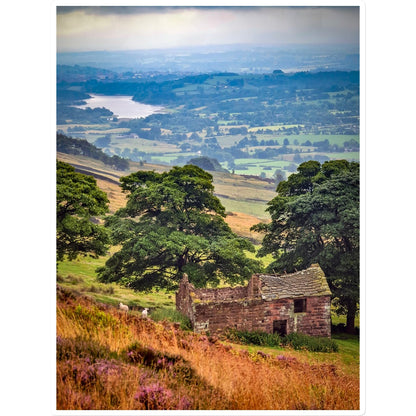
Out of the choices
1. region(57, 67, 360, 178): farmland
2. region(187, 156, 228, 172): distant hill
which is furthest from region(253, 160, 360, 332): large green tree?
region(187, 156, 228, 172): distant hill

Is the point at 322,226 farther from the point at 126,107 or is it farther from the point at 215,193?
the point at 126,107

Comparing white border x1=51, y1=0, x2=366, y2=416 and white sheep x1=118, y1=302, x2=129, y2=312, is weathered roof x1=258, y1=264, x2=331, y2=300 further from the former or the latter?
white sheep x1=118, y1=302, x2=129, y2=312

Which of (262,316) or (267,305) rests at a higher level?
(267,305)

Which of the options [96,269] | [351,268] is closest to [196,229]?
[96,269]

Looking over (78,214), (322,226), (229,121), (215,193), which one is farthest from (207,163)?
(78,214)

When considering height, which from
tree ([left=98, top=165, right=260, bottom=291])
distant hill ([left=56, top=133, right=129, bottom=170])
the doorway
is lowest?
the doorway

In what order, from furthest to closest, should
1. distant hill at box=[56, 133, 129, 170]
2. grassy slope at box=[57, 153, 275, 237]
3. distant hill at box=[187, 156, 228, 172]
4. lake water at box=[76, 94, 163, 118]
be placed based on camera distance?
lake water at box=[76, 94, 163, 118], distant hill at box=[187, 156, 228, 172], grassy slope at box=[57, 153, 275, 237], distant hill at box=[56, 133, 129, 170]
